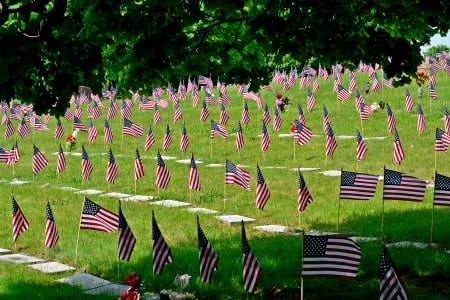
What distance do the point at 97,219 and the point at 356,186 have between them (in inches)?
213

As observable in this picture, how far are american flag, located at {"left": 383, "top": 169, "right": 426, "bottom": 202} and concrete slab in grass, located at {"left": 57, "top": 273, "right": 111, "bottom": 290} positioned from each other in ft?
18.1

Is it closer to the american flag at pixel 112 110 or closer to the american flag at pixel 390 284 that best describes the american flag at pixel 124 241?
the american flag at pixel 390 284

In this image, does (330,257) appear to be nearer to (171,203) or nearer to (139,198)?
(171,203)

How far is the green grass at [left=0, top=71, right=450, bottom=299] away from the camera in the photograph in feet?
40.9

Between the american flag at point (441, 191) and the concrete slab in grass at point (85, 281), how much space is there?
6.20 m

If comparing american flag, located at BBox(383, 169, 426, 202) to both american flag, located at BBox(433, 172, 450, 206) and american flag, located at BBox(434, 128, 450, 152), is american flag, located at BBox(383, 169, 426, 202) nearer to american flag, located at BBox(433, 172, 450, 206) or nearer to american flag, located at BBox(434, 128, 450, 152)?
american flag, located at BBox(433, 172, 450, 206)

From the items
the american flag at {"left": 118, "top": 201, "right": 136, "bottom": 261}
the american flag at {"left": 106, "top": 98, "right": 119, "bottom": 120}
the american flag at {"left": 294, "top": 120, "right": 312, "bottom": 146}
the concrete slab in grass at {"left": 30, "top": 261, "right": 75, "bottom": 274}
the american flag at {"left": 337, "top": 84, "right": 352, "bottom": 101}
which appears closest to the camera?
the american flag at {"left": 118, "top": 201, "right": 136, "bottom": 261}

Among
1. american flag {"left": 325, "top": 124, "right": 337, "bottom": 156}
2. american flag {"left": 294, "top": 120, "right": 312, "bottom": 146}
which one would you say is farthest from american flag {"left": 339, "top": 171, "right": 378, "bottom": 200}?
american flag {"left": 294, "top": 120, "right": 312, "bottom": 146}

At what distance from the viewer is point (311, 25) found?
1065cm

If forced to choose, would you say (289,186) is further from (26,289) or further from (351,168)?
(26,289)

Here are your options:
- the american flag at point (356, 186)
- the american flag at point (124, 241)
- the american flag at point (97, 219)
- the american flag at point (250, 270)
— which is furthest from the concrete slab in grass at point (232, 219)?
the american flag at point (250, 270)

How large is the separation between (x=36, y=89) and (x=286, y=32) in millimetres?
3664

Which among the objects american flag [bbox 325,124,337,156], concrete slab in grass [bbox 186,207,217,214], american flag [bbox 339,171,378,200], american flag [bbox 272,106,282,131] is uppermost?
american flag [bbox 272,106,282,131]

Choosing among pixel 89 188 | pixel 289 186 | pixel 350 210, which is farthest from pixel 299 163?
pixel 350 210
